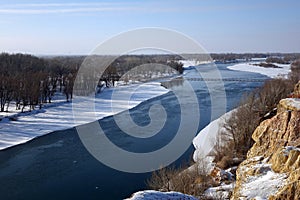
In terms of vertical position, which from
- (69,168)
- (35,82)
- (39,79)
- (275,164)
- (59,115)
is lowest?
(69,168)

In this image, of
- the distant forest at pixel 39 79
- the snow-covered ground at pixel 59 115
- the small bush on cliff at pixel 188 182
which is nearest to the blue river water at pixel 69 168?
the snow-covered ground at pixel 59 115

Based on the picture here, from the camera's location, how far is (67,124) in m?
27.7

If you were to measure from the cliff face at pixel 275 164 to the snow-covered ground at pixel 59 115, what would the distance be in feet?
57.0

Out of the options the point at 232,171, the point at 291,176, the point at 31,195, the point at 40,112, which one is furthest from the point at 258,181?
the point at 40,112

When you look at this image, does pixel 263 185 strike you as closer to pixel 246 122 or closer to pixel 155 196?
pixel 155 196

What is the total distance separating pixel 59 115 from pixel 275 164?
1023 inches

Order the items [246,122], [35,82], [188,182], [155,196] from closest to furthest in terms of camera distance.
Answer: [155,196], [188,182], [246,122], [35,82]

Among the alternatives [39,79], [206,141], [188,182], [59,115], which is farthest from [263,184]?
[39,79]

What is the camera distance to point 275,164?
776 cm

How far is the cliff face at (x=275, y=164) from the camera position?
22.0 feet

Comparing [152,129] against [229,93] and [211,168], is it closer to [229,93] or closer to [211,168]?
[211,168]

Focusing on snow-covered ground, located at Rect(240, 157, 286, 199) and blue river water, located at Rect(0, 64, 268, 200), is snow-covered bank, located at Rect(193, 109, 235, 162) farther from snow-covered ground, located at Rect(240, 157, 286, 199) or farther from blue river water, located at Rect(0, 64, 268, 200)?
snow-covered ground, located at Rect(240, 157, 286, 199)

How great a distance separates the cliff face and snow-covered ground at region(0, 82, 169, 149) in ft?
57.0

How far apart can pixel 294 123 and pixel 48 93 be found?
3129 centimetres
